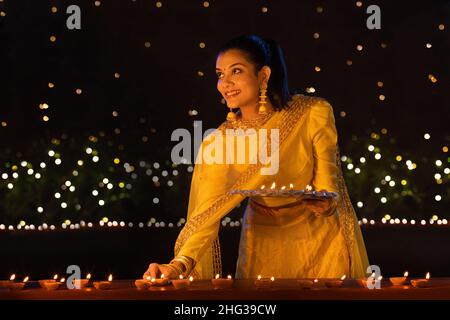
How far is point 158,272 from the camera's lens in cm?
281

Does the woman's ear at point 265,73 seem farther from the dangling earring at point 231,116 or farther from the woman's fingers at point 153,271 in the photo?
the woman's fingers at point 153,271

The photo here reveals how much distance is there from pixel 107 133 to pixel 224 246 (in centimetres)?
109

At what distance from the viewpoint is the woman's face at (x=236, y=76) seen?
3318mm

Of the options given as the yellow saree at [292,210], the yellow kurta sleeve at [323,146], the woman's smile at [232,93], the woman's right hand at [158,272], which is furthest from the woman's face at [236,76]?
the woman's right hand at [158,272]

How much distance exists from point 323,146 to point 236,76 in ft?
1.38

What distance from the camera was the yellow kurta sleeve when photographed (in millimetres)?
3240

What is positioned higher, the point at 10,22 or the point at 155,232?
A: the point at 10,22

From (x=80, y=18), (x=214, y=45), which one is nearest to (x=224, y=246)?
(x=214, y=45)

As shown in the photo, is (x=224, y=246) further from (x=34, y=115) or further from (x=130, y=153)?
(x=34, y=115)

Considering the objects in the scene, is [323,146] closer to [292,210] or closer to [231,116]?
[292,210]

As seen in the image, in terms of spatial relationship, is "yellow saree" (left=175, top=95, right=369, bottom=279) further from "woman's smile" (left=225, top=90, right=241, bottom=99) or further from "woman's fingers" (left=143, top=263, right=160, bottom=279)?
"woman's fingers" (left=143, top=263, right=160, bottom=279)

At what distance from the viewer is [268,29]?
545cm
